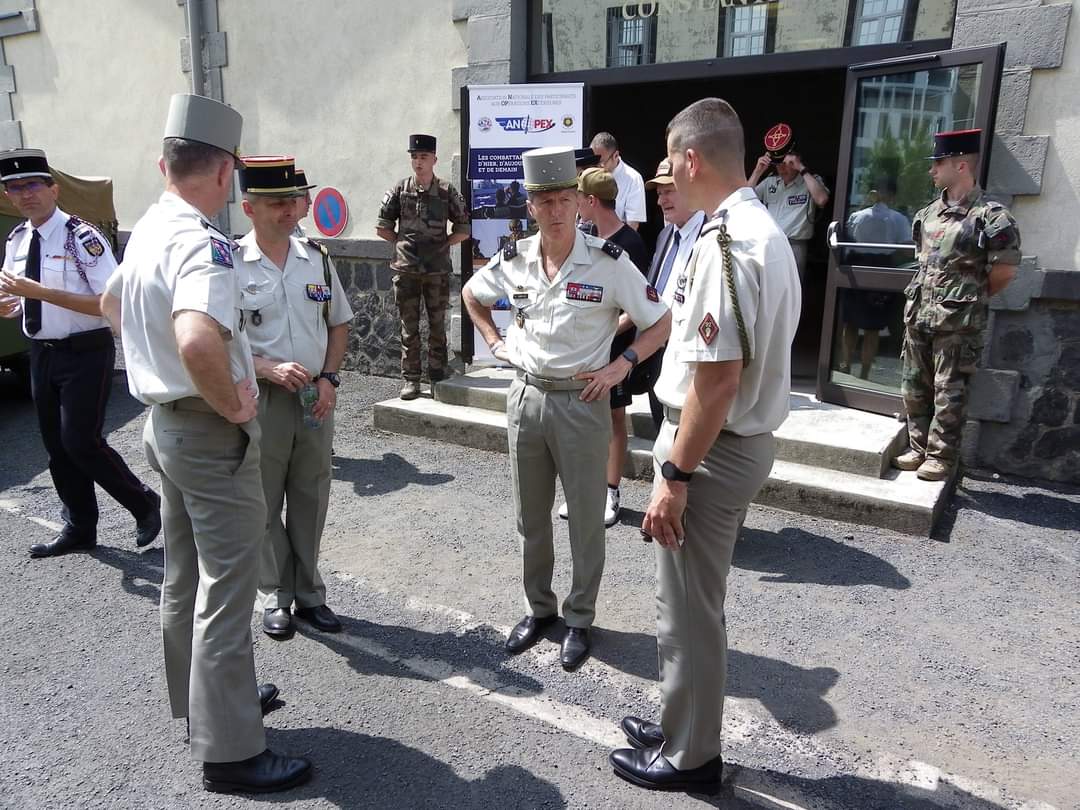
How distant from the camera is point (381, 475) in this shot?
5.64 meters

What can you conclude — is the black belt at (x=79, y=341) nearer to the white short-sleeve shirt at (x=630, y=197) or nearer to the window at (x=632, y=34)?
the white short-sleeve shirt at (x=630, y=197)

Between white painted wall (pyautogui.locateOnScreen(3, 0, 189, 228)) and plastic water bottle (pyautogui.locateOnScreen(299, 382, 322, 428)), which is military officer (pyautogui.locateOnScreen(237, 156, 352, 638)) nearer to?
plastic water bottle (pyautogui.locateOnScreen(299, 382, 322, 428))

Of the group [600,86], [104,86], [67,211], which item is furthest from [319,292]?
[104,86]

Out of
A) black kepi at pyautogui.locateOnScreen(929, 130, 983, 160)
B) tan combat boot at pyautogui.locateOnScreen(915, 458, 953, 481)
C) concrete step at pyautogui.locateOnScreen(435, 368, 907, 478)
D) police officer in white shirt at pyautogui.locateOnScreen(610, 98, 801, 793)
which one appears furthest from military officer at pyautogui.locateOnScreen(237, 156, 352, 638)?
black kepi at pyautogui.locateOnScreen(929, 130, 983, 160)

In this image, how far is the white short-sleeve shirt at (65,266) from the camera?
4.04 m

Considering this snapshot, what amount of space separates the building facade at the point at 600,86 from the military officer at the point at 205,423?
15.5 ft

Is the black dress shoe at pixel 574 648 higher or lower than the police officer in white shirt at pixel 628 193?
lower

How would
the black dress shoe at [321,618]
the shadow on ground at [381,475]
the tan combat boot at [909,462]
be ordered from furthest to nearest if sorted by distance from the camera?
the shadow on ground at [381,475] → the tan combat boot at [909,462] → the black dress shoe at [321,618]

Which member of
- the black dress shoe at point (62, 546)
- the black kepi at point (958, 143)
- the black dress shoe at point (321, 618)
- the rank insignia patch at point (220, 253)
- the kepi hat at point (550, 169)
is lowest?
the black dress shoe at point (62, 546)

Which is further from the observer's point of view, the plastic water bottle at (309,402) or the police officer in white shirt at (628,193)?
the police officer in white shirt at (628,193)

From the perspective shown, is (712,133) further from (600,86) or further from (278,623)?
(600,86)

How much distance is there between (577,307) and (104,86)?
9.81 m

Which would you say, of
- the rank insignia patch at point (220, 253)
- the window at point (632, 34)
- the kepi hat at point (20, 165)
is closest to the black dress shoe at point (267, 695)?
the rank insignia patch at point (220, 253)

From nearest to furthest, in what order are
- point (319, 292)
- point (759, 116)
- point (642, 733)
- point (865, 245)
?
point (642, 733), point (319, 292), point (865, 245), point (759, 116)
